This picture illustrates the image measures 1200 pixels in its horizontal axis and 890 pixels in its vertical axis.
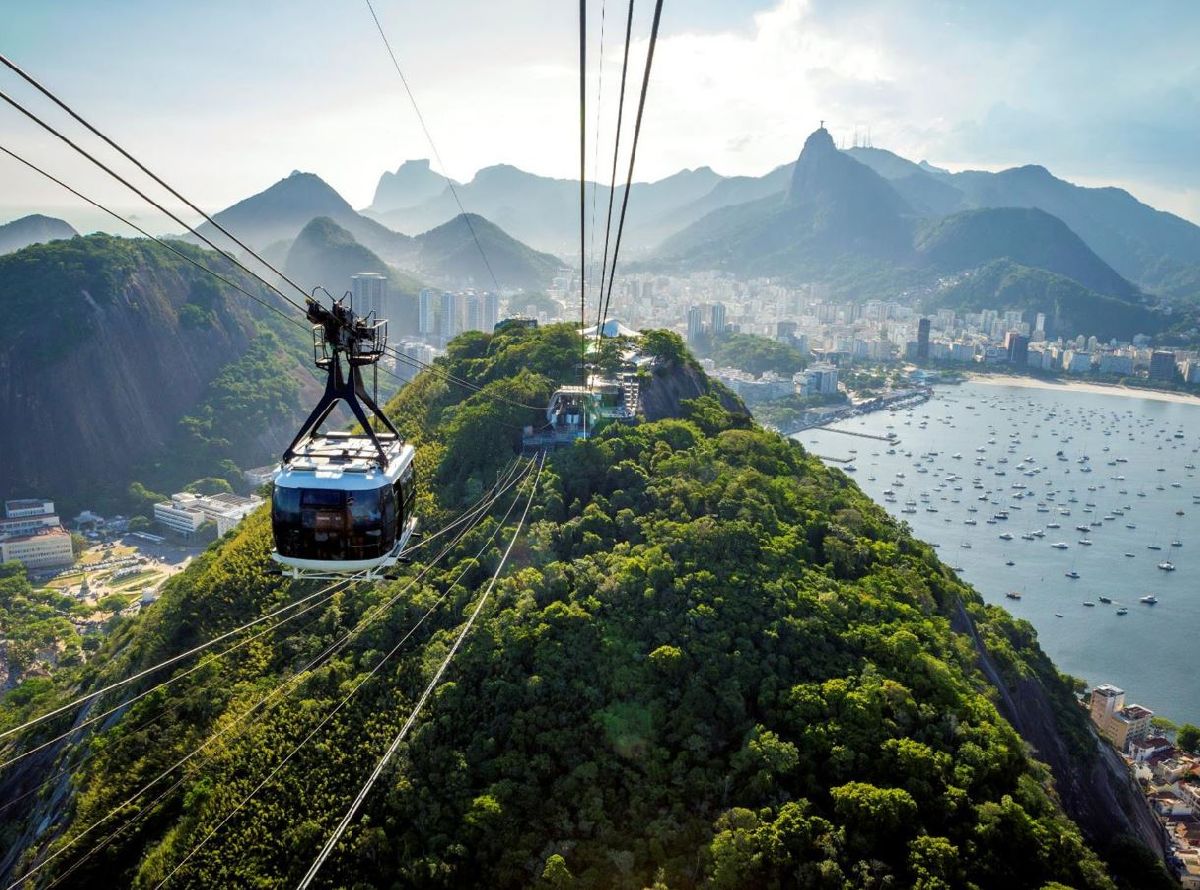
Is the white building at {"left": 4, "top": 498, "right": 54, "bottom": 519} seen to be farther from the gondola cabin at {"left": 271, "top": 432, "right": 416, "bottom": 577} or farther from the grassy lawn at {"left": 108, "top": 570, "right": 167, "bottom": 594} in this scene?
the gondola cabin at {"left": 271, "top": 432, "right": 416, "bottom": 577}

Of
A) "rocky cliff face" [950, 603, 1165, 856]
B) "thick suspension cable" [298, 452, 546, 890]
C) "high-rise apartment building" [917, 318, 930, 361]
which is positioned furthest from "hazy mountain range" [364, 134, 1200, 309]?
"thick suspension cable" [298, 452, 546, 890]

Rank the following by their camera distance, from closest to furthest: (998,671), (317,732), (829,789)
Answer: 1. (829,789)
2. (317,732)
3. (998,671)

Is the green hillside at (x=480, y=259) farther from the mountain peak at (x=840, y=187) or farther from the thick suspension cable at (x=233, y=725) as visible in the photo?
the thick suspension cable at (x=233, y=725)

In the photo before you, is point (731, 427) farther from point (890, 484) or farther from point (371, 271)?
point (371, 271)

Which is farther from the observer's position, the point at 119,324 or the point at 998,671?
the point at 119,324

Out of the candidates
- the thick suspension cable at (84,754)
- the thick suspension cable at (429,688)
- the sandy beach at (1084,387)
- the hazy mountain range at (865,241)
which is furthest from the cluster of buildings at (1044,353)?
the thick suspension cable at (84,754)

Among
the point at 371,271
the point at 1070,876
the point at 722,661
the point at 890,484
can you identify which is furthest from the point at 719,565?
the point at 371,271

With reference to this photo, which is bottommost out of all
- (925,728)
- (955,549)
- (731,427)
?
(955,549)
